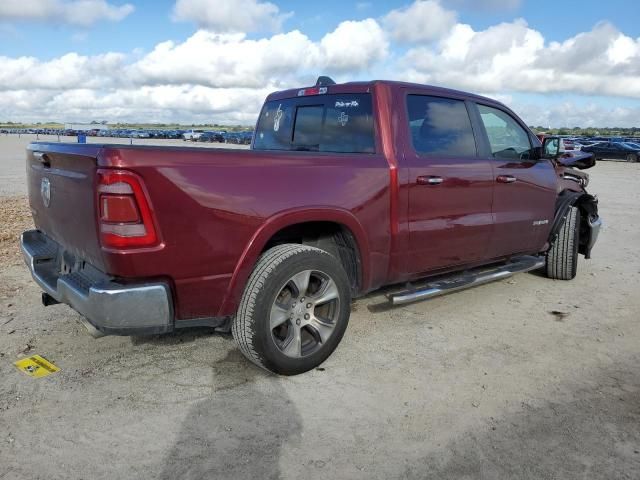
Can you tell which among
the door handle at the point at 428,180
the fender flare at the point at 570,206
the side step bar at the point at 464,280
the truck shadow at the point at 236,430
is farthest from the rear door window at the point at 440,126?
the truck shadow at the point at 236,430

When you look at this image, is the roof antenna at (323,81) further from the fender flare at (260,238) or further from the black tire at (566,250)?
the black tire at (566,250)

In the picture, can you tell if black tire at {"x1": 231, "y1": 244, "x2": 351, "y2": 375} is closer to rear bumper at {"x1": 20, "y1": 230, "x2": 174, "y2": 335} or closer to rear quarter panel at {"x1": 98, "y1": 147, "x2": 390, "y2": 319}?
rear quarter panel at {"x1": 98, "y1": 147, "x2": 390, "y2": 319}

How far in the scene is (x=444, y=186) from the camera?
165 inches

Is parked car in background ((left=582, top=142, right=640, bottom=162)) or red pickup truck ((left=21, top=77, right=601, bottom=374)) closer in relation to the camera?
red pickup truck ((left=21, top=77, right=601, bottom=374))

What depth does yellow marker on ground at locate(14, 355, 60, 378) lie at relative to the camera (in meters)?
3.46

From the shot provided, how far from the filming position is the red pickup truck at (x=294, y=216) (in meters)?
2.82

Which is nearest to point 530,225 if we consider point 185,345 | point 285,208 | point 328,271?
point 328,271

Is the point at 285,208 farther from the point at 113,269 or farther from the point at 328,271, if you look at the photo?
the point at 113,269

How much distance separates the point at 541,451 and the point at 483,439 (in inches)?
11.0

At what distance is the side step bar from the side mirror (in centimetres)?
104

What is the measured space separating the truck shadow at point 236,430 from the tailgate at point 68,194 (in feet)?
3.29

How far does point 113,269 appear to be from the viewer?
2.81 m

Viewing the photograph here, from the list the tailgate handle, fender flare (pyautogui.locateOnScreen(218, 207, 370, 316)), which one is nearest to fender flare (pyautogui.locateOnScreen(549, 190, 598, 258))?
fender flare (pyautogui.locateOnScreen(218, 207, 370, 316))

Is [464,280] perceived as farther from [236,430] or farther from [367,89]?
[236,430]
